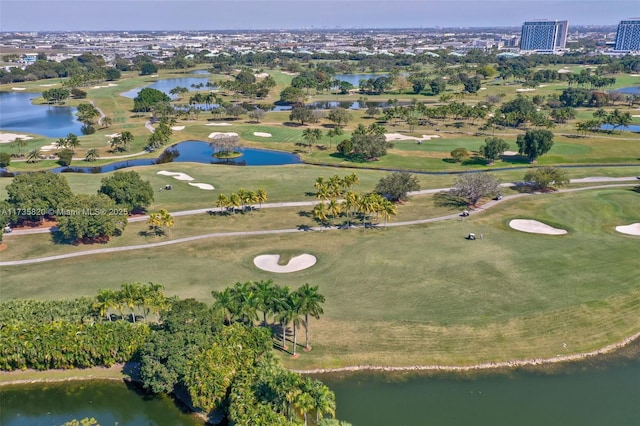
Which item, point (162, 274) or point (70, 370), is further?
point (162, 274)

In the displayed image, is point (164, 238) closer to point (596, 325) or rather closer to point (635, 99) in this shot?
point (596, 325)

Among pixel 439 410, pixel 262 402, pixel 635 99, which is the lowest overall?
pixel 439 410

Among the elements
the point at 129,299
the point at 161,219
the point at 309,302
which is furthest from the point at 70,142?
the point at 309,302

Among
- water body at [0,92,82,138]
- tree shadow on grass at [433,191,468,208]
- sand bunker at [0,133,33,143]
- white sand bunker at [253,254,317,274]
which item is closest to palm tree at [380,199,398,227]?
white sand bunker at [253,254,317,274]

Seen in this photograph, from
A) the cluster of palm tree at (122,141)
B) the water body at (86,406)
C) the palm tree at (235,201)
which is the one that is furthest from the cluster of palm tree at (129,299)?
the cluster of palm tree at (122,141)

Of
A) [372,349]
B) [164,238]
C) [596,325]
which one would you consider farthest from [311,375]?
[164,238]

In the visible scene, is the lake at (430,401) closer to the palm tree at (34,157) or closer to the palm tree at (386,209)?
the palm tree at (386,209)

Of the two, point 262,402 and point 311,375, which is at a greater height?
point 262,402

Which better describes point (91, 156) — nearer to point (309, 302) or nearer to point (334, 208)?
point (334, 208)
